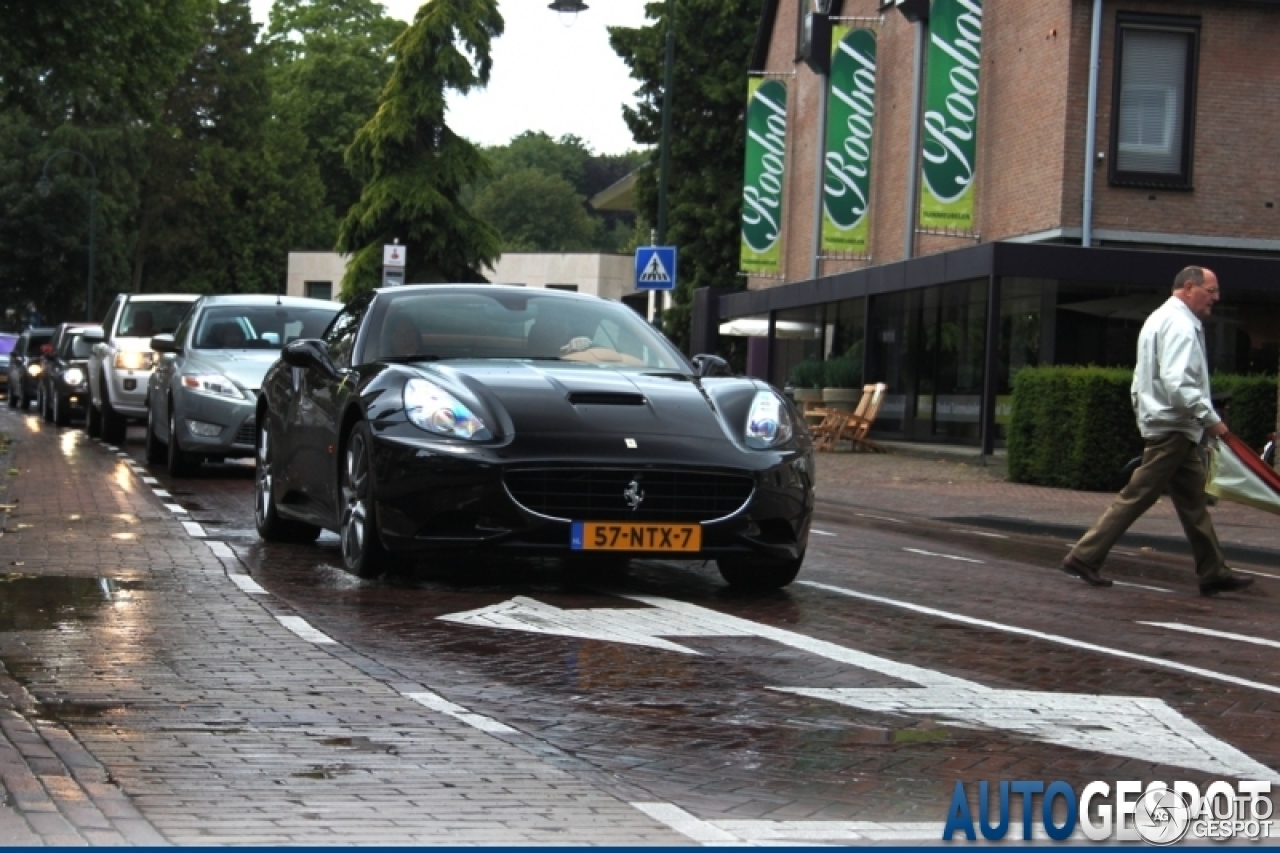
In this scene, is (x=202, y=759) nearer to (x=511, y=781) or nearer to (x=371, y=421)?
(x=511, y=781)

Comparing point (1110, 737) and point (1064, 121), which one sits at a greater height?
point (1064, 121)

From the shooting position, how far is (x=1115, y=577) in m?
12.4

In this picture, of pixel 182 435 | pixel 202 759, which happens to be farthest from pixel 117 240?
pixel 202 759

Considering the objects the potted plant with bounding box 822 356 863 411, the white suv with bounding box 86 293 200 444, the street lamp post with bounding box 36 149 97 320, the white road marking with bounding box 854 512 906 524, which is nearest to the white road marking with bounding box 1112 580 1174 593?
the white road marking with bounding box 854 512 906 524

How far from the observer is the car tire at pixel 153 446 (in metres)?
20.4

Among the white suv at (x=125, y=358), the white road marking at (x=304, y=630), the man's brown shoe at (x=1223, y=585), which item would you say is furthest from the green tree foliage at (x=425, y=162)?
the white road marking at (x=304, y=630)

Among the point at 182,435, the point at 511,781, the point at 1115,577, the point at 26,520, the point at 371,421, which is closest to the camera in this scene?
the point at 511,781

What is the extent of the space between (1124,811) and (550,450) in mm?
4425

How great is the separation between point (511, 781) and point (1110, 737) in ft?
6.56

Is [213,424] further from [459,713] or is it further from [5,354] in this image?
[5,354]

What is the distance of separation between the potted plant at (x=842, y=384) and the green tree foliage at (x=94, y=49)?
512 inches

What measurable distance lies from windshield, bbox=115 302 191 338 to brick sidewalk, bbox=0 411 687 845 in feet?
56.1

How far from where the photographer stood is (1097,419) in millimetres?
21531

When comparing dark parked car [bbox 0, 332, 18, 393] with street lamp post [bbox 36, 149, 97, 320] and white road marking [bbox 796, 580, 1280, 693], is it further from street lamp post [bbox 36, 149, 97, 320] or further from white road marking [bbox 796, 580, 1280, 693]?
white road marking [bbox 796, 580, 1280, 693]
